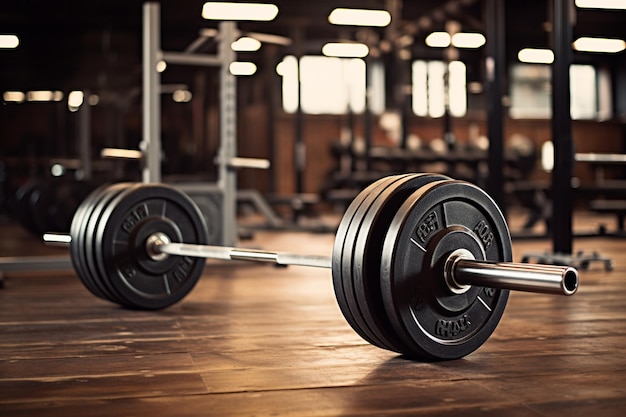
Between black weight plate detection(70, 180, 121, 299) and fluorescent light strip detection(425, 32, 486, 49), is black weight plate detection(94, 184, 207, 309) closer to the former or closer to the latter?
black weight plate detection(70, 180, 121, 299)

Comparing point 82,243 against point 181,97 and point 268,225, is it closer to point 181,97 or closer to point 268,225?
point 268,225

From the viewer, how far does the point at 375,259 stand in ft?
5.45

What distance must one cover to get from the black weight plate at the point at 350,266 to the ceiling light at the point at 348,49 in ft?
20.2

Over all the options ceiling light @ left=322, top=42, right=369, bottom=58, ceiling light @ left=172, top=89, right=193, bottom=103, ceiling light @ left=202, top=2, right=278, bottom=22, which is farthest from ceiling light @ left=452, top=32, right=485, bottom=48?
ceiling light @ left=172, top=89, right=193, bottom=103

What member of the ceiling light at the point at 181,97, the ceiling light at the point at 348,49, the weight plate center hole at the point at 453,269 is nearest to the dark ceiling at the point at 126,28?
the ceiling light at the point at 348,49

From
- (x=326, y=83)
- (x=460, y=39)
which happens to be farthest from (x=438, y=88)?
(x=460, y=39)

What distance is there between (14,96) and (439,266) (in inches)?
326

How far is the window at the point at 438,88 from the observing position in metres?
11.6

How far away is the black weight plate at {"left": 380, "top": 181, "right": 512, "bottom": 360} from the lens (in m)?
1.62

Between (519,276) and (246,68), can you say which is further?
(246,68)

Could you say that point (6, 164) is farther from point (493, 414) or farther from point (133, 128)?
point (493, 414)

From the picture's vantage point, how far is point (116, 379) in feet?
5.29

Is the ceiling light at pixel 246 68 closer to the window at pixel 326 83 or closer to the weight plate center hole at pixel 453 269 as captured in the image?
the window at pixel 326 83

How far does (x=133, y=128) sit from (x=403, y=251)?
9.45 m
